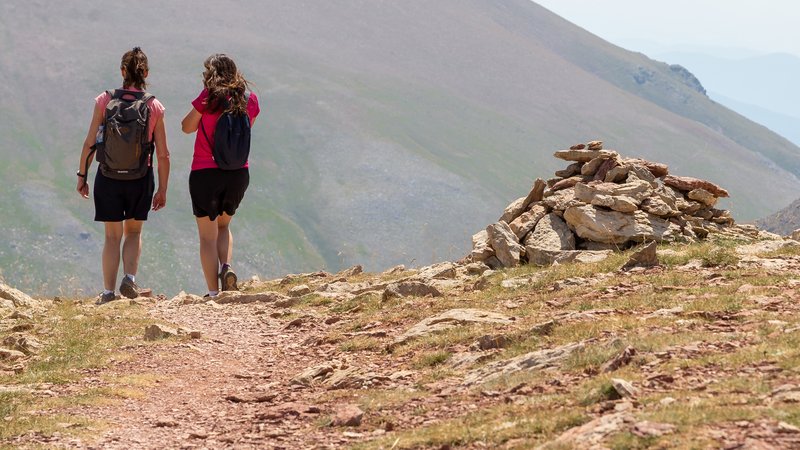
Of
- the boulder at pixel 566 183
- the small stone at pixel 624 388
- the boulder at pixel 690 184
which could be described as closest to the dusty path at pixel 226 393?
the small stone at pixel 624 388

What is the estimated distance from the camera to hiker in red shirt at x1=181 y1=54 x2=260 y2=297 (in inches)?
612

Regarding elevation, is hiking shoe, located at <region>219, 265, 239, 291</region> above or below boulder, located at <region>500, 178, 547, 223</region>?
below

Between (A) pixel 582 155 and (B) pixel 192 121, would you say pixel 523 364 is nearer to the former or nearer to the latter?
(B) pixel 192 121

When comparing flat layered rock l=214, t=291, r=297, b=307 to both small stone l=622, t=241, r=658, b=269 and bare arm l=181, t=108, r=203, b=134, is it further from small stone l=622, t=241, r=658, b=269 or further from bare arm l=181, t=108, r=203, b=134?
small stone l=622, t=241, r=658, b=269

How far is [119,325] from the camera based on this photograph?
14273 millimetres

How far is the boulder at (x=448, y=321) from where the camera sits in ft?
39.4

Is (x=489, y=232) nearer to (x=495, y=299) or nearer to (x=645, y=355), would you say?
(x=495, y=299)

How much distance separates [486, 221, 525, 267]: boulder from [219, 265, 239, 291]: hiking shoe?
4.40 metres

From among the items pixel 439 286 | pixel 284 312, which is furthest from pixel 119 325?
pixel 439 286

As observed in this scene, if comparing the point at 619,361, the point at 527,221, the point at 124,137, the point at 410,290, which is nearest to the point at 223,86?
the point at 124,137

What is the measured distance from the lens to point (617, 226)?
17.0 m

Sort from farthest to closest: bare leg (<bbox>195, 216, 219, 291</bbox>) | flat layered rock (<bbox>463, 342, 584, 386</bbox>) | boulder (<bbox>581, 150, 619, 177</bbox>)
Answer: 1. boulder (<bbox>581, 150, 619, 177</bbox>)
2. bare leg (<bbox>195, 216, 219, 291</bbox>)
3. flat layered rock (<bbox>463, 342, 584, 386</bbox>)

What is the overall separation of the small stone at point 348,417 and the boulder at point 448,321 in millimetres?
3063

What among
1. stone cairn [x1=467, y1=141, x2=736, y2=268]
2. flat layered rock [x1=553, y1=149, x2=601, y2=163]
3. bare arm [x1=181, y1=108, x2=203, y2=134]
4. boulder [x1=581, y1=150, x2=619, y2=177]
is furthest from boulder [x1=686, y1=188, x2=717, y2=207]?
bare arm [x1=181, y1=108, x2=203, y2=134]
